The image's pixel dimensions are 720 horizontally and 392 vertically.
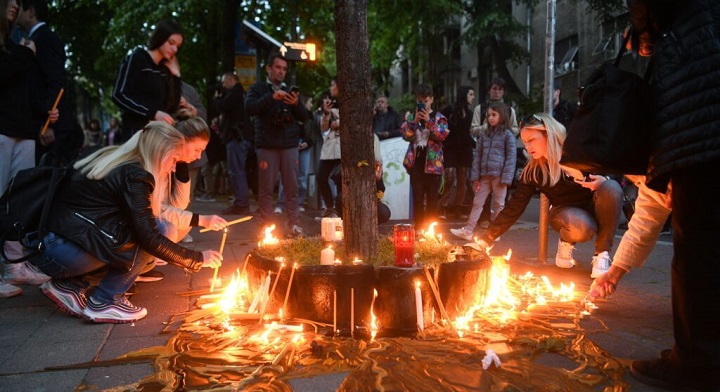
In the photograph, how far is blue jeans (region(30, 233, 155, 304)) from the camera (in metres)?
3.77

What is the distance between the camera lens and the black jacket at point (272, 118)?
685 cm

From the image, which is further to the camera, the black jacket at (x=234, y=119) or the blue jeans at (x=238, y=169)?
the black jacket at (x=234, y=119)

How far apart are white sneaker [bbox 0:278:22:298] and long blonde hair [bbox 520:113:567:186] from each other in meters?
4.08

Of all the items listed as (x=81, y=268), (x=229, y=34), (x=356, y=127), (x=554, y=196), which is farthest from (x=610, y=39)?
(x=81, y=268)

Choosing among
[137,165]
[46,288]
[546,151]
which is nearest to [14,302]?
[46,288]

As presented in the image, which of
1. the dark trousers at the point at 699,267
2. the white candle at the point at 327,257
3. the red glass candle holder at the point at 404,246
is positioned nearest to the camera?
the dark trousers at the point at 699,267

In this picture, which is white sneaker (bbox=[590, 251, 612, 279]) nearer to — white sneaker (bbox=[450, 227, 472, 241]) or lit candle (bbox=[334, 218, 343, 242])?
lit candle (bbox=[334, 218, 343, 242])

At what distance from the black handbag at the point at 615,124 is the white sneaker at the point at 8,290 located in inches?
161

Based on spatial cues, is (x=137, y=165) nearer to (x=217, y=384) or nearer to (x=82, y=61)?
(x=217, y=384)

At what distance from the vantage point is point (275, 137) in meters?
6.92

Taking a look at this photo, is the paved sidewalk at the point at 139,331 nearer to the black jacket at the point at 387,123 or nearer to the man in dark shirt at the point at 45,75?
the man in dark shirt at the point at 45,75

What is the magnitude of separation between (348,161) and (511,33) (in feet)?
66.6

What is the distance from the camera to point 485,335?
3439 millimetres

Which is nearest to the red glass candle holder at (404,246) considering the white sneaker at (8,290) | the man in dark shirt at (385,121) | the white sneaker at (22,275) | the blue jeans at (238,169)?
the white sneaker at (8,290)
